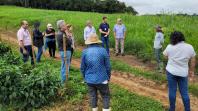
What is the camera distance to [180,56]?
9133mm

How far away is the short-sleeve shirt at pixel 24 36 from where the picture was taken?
14.0 metres

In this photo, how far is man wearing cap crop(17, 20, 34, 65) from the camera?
1405 cm

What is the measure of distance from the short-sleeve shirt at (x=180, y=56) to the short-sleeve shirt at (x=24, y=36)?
6.20m

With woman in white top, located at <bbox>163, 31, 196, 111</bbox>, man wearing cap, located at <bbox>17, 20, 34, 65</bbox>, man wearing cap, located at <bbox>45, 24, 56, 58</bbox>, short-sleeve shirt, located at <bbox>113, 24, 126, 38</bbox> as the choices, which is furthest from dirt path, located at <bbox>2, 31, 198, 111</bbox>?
man wearing cap, located at <bbox>45, 24, 56, 58</bbox>

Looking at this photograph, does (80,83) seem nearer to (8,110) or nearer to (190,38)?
(8,110)

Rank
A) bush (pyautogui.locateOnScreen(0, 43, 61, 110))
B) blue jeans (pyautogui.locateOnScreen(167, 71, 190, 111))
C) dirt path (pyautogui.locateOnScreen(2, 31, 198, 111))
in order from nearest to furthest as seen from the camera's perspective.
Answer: blue jeans (pyautogui.locateOnScreen(167, 71, 190, 111)) < bush (pyautogui.locateOnScreen(0, 43, 61, 110)) < dirt path (pyautogui.locateOnScreen(2, 31, 198, 111))

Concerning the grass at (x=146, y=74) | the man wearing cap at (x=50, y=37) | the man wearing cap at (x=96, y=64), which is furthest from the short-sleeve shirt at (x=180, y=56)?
the man wearing cap at (x=50, y=37)

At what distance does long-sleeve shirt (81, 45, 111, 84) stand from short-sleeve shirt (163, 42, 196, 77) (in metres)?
1.35

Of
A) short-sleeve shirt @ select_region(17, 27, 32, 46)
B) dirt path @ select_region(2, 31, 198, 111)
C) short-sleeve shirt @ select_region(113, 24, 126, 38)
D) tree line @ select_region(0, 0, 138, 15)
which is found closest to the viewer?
dirt path @ select_region(2, 31, 198, 111)

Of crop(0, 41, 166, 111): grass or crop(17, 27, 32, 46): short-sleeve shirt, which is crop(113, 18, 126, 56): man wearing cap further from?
crop(0, 41, 166, 111): grass

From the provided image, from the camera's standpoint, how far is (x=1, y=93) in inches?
448

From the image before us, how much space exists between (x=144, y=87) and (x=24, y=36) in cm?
416

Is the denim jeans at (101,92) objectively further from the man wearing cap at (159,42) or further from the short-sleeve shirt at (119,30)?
the short-sleeve shirt at (119,30)

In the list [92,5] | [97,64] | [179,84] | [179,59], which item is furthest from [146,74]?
[92,5]
